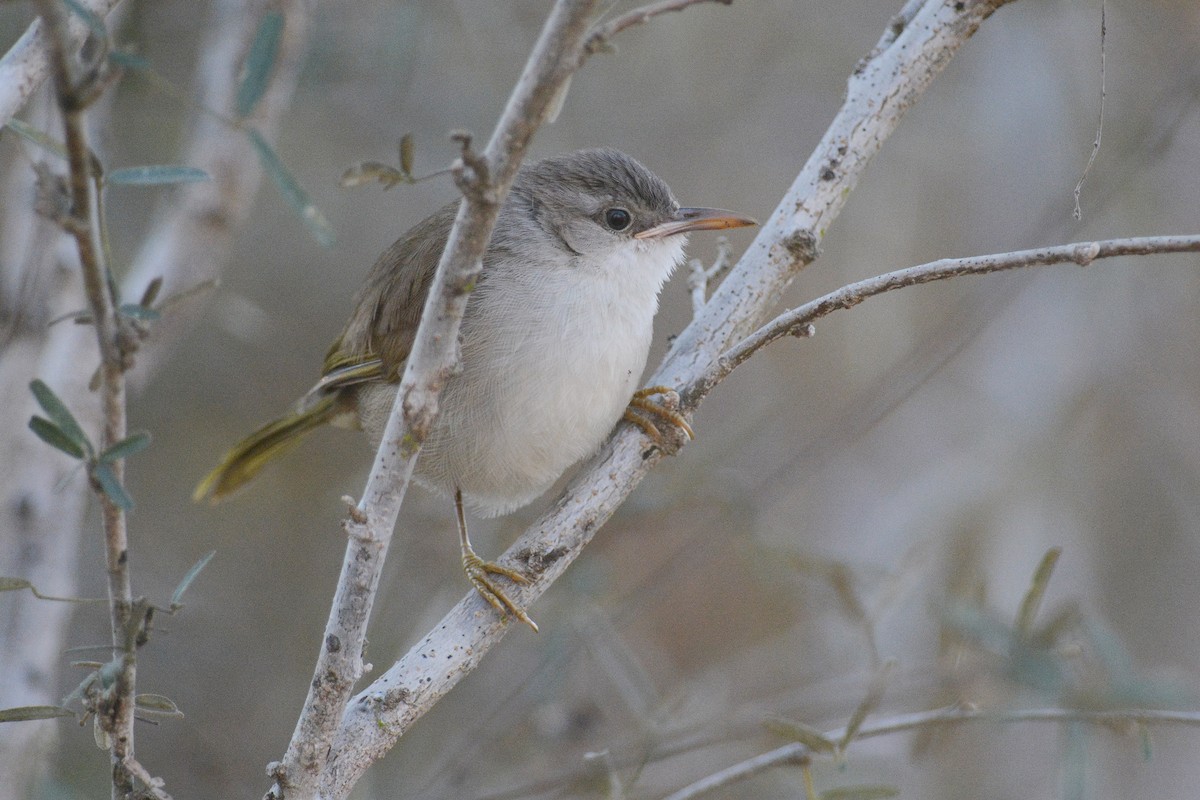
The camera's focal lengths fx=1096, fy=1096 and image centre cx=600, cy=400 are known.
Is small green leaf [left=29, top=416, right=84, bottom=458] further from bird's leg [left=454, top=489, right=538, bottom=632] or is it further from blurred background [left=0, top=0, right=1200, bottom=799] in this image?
blurred background [left=0, top=0, right=1200, bottom=799]

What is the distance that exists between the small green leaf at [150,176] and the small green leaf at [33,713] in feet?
2.92

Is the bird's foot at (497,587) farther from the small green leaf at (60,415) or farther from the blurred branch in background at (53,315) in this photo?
the small green leaf at (60,415)

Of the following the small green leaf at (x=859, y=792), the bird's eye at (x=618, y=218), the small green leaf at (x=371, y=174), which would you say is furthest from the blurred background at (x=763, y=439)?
the small green leaf at (x=371, y=174)

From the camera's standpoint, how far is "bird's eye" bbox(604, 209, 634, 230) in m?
3.67

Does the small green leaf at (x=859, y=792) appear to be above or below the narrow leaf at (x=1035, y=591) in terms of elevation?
below

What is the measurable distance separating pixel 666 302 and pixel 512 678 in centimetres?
383

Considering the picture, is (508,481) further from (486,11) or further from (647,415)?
(486,11)

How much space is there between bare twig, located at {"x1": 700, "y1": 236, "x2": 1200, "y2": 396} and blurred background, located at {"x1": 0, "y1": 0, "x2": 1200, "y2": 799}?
4.10ft

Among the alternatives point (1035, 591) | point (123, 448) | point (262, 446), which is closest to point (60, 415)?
point (123, 448)

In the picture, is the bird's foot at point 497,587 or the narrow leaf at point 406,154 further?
the bird's foot at point 497,587

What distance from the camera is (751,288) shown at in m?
2.96

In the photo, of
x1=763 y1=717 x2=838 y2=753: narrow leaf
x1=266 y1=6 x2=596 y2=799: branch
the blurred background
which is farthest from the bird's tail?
x1=763 y1=717 x2=838 y2=753: narrow leaf

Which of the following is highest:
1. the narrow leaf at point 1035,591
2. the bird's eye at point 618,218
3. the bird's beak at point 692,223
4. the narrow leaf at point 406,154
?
the bird's eye at point 618,218

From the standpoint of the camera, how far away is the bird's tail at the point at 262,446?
3980 millimetres
